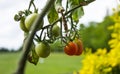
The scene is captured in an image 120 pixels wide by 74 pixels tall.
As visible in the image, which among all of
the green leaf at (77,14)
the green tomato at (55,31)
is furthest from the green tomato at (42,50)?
the green leaf at (77,14)

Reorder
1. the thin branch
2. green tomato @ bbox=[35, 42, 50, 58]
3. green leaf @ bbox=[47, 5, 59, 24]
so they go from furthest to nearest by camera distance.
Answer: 1. green leaf @ bbox=[47, 5, 59, 24]
2. green tomato @ bbox=[35, 42, 50, 58]
3. the thin branch

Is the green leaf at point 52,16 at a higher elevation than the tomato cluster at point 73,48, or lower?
higher

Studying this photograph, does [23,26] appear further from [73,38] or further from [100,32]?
[100,32]

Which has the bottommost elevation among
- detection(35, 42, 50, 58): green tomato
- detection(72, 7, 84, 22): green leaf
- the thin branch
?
the thin branch

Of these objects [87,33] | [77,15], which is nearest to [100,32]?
[87,33]

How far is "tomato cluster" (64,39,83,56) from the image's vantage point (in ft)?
2.63

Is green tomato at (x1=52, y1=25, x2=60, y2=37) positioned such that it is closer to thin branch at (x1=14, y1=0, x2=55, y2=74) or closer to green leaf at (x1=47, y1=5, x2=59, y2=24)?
green leaf at (x1=47, y1=5, x2=59, y2=24)

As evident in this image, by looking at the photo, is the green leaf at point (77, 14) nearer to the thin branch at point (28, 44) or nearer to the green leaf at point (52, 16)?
the green leaf at point (52, 16)

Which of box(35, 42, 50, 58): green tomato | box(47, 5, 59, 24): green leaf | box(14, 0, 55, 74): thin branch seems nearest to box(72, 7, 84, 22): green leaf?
box(47, 5, 59, 24): green leaf

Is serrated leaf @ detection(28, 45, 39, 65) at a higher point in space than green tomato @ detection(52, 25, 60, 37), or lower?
lower

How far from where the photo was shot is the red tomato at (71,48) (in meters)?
0.80

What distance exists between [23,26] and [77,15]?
21 centimetres

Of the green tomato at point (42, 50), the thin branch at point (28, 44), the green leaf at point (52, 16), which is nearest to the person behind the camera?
the thin branch at point (28, 44)

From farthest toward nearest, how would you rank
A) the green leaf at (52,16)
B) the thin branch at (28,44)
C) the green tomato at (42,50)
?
the green leaf at (52,16), the green tomato at (42,50), the thin branch at (28,44)
